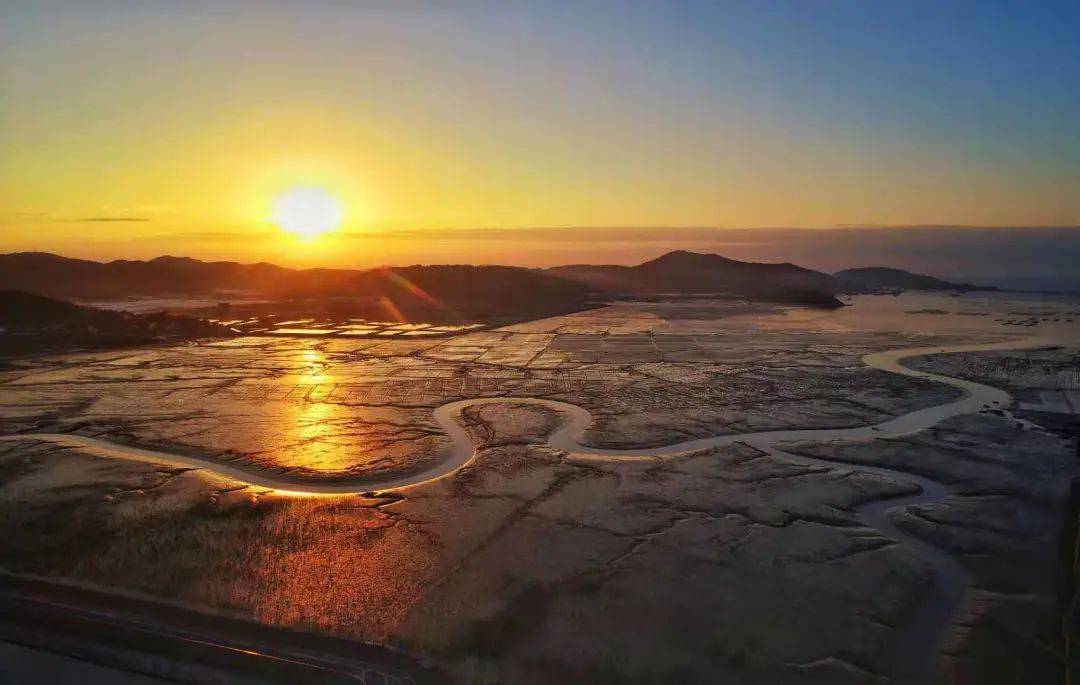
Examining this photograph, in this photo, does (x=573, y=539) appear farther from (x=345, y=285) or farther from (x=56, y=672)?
(x=345, y=285)

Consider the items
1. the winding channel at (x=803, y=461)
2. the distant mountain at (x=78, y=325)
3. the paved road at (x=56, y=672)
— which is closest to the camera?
the paved road at (x=56, y=672)

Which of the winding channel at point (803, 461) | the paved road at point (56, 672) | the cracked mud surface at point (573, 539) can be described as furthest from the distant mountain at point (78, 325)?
the paved road at point (56, 672)

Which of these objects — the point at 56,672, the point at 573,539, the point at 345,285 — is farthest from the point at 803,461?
the point at 345,285

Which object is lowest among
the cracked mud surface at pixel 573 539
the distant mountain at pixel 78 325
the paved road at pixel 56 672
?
the paved road at pixel 56 672

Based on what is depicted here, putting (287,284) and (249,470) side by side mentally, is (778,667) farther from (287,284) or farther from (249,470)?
(287,284)

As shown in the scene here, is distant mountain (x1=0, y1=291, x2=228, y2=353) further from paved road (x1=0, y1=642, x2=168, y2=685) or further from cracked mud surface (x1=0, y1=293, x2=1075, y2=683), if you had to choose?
paved road (x1=0, y1=642, x2=168, y2=685)

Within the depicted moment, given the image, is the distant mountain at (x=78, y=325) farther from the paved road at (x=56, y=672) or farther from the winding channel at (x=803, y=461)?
the paved road at (x=56, y=672)

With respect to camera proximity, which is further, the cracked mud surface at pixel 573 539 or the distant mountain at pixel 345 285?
the distant mountain at pixel 345 285
